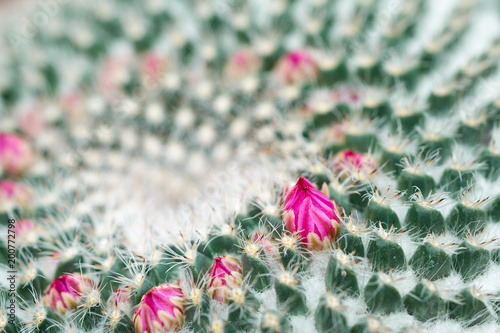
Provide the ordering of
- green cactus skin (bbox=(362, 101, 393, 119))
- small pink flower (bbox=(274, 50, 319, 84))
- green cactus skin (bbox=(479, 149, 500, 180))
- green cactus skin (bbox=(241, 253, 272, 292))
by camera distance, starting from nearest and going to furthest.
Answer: green cactus skin (bbox=(241, 253, 272, 292)) → green cactus skin (bbox=(479, 149, 500, 180)) → green cactus skin (bbox=(362, 101, 393, 119)) → small pink flower (bbox=(274, 50, 319, 84))

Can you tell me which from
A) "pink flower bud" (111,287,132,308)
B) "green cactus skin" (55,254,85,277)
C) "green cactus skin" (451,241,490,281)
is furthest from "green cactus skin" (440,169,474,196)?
"green cactus skin" (55,254,85,277)

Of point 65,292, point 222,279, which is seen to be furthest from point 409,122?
point 65,292

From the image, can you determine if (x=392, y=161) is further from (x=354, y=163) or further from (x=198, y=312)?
(x=198, y=312)

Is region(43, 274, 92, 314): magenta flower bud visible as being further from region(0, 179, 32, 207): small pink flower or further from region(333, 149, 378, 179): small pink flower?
region(333, 149, 378, 179): small pink flower

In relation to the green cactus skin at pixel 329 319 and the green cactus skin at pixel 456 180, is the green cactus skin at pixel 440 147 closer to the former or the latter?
the green cactus skin at pixel 456 180

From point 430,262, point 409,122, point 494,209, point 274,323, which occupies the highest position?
point 409,122
